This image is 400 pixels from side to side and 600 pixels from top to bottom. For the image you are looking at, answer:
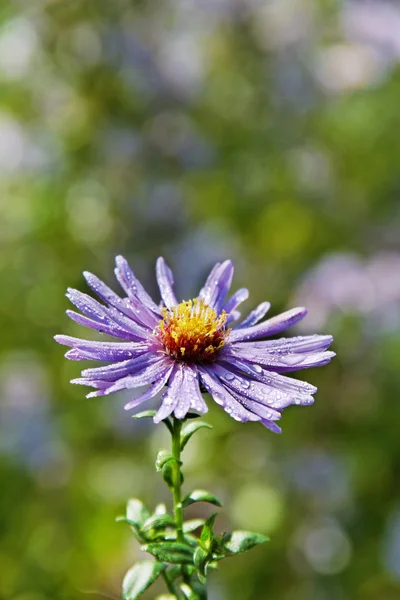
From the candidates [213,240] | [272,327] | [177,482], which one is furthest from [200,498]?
[213,240]

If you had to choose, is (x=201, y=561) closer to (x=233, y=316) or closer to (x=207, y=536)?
(x=207, y=536)

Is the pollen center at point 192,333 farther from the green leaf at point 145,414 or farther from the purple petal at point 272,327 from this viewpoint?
the green leaf at point 145,414

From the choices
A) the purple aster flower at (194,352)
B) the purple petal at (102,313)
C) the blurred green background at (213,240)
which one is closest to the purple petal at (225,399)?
the purple aster flower at (194,352)

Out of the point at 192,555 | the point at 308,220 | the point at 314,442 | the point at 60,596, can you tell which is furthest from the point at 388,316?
the point at 192,555

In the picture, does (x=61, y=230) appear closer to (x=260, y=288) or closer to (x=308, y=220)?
(x=260, y=288)

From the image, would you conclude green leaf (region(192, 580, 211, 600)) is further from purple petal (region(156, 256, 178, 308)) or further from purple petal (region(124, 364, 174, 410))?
purple petal (region(156, 256, 178, 308))

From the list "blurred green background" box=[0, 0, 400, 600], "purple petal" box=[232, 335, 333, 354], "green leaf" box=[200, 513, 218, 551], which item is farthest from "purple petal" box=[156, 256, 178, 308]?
"blurred green background" box=[0, 0, 400, 600]
